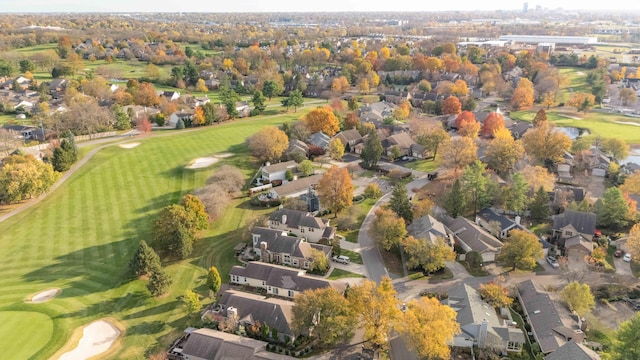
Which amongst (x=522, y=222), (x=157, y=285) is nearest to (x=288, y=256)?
(x=157, y=285)

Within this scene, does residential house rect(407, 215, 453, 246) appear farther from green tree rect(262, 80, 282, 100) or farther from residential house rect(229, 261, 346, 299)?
green tree rect(262, 80, 282, 100)

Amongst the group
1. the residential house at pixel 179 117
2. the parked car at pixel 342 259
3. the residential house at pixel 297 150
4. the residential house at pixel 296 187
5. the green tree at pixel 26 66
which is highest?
the green tree at pixel 26 66

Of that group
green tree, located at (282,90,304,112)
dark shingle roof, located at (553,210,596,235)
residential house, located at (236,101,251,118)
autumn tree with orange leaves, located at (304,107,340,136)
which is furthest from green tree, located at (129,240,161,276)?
green tree, located at (282,90,304,112)

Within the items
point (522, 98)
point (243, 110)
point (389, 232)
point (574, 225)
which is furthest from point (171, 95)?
point (574, 225)

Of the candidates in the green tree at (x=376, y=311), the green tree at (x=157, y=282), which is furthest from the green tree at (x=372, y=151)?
the green tree at (x=157, y=282)

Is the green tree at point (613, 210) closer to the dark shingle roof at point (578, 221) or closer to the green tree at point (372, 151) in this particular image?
the dark shingle roof at point (578, 221)

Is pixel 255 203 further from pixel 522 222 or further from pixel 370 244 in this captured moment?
pixel 522 222
